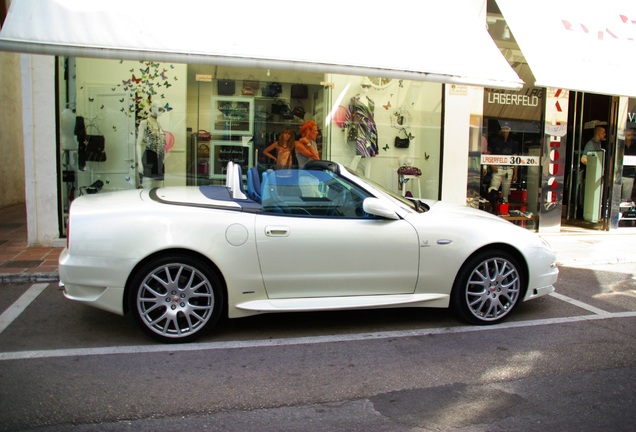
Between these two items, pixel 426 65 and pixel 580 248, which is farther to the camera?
pixel 580 248

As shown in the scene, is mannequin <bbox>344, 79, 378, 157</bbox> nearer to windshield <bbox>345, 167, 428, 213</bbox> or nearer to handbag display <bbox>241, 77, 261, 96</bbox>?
handbag display <bbox>241, 77, 261, 96</bbox>

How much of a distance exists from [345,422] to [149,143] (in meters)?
7.31

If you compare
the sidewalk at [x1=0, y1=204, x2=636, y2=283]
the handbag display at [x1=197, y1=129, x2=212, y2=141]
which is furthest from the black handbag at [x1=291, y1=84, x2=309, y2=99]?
the sidewalk at [x1=0, y1=204, x2=636, y2=283]

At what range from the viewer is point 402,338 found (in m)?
4.71

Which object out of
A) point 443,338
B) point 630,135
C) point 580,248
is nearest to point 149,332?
point 443,338

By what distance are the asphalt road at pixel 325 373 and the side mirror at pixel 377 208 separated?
106cm

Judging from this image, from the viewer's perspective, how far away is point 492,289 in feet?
16.4

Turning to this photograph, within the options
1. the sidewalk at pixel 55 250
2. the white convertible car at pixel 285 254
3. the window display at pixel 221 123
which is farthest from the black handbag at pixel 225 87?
the white convertible car at pixel 285 254

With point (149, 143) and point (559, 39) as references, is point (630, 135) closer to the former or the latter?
point (559, 39)

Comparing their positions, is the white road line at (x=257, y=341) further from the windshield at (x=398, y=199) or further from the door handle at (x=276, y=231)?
the windshield at (x=398, y=199)

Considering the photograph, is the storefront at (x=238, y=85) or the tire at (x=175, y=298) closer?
the tire at (x=175, y=298)

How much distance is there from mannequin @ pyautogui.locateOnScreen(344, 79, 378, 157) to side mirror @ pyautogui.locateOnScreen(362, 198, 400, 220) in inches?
219

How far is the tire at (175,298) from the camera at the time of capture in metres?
4.33

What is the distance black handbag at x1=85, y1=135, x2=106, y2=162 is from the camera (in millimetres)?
8961
